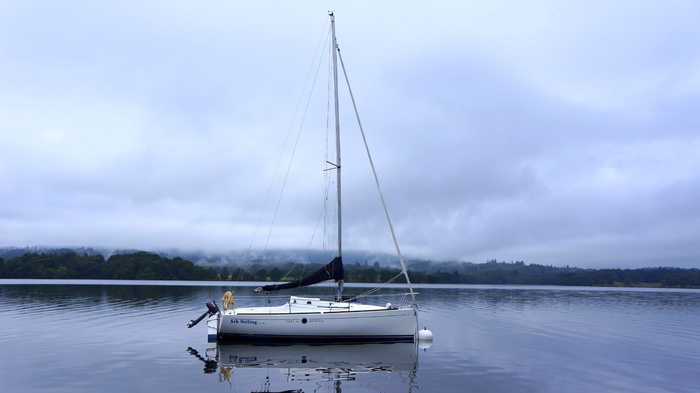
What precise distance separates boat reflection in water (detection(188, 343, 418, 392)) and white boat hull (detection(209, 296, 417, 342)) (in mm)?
606

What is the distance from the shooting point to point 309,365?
75.9 ft

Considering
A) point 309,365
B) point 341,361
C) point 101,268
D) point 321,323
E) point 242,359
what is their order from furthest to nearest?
point 101,268 → point 321,323 → point 242,359 → point 341,361 → point 309,365

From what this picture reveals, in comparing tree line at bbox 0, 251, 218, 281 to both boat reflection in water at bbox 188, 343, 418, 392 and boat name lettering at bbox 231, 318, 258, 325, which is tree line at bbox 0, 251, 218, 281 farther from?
boat reflection in water at bbox 188, 343, 418, 392

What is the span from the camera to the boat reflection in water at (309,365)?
19.6 metres

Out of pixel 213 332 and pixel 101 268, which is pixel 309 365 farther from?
pixel 101 268

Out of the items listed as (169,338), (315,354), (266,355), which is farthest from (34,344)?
(315,354)

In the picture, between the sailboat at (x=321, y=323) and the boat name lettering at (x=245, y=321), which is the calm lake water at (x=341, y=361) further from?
the boat name lettering at (x=245, y=321)

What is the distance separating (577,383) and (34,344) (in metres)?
27.6

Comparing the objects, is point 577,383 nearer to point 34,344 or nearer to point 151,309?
point 34,344

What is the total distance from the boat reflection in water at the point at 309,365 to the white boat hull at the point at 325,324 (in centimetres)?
61

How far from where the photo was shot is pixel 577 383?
20031mm

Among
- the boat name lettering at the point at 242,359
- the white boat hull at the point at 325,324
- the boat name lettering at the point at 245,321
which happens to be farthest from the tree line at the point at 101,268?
the boat name lettering at the point at 242,359

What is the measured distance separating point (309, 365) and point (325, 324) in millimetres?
5154

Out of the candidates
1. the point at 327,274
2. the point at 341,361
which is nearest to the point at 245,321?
the point at 327,274
